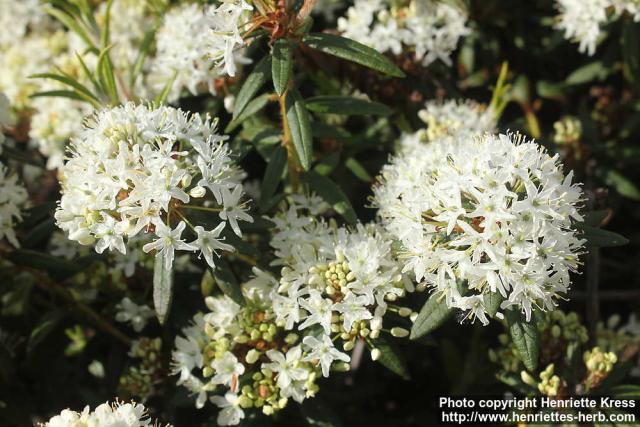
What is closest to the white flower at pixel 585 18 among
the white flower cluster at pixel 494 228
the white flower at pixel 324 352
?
the white flower cluster at pixel 494 228

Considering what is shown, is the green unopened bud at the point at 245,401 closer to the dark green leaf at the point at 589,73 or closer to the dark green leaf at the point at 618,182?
the dark green leaf at the point at 618,182

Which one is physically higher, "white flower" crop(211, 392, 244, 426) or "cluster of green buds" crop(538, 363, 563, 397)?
"cluster of green buds" crop(538, 363, 563, 397)

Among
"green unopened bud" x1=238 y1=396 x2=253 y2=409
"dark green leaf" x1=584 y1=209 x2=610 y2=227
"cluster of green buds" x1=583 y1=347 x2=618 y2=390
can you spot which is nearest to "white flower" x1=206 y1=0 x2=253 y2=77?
"green unopened bud" x1=238 y1=396 x2=253 y2=409

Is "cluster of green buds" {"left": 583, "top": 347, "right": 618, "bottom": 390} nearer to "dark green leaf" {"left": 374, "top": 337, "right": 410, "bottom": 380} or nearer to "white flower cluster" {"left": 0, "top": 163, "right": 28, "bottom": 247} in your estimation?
"dark green leaf" {"left": 374, "top": 337, "right": 410, "bottom": 380}

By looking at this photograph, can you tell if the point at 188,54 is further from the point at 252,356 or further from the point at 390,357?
the point at 390,357

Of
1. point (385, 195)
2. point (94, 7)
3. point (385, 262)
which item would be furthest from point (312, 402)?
point (94, 7)

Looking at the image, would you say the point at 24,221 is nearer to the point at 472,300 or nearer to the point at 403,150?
the point at 403,150

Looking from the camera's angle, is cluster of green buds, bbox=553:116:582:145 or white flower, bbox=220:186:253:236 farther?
cluster of green buds, bbox=553:116:582:145
